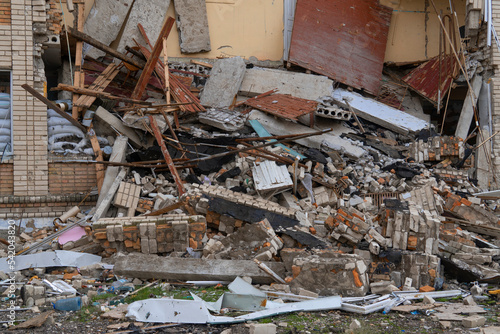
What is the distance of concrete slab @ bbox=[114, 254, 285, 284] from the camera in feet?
26.9

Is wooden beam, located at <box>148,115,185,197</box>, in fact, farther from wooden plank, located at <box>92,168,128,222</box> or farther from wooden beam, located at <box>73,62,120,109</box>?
wooden beam, located at <box>73,62,120,109</box>

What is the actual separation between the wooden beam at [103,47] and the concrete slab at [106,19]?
3.35 feet

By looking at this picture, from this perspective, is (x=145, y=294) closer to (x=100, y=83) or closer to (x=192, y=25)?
(x=100, y=83)

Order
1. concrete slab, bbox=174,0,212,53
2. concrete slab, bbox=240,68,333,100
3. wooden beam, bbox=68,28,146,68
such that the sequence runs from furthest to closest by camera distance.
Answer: concrete slab, bbox=174,0,212,53 → concrete slab, bbox=240,68,333,100 → wooden beam, bbox=68,28,146,68

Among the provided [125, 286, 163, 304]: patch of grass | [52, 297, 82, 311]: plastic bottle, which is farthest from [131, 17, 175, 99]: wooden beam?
[52, 297, 82, 311]: plastic bottle

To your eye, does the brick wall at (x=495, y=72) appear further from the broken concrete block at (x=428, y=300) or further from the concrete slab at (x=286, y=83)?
the broken concrete block at (x=428, y=300)

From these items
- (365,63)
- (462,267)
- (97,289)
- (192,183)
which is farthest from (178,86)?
(462,267)

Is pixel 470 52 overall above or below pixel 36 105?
above

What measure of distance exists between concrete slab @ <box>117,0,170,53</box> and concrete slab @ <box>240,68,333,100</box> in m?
2.42

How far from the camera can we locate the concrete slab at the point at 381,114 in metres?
13.9

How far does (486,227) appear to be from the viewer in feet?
35.5

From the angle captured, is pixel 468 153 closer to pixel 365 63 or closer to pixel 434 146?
pixel 434 146

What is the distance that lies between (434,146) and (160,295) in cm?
774

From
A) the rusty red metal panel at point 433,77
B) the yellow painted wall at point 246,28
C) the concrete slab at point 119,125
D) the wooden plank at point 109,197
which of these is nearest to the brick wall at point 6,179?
the concrete slab at point 119,125
